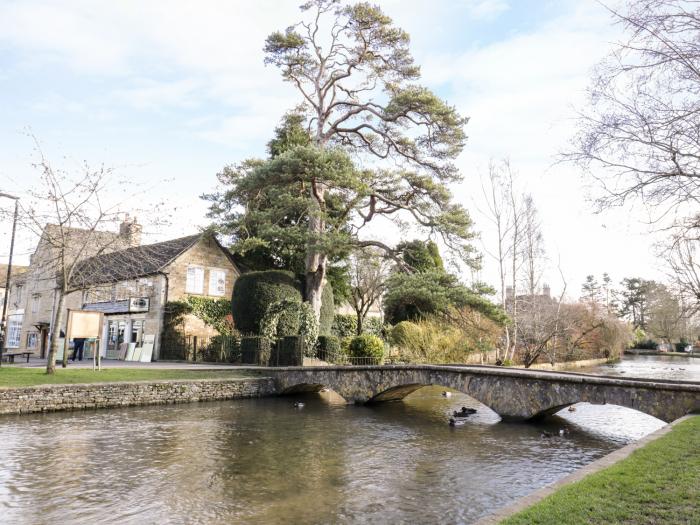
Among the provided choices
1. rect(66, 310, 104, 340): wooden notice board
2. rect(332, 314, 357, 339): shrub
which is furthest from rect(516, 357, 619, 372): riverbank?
rect(66, 310, 104, 340): wooden notice board

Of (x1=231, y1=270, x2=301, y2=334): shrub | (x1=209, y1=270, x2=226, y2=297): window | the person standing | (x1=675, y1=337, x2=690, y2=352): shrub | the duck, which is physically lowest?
the duck

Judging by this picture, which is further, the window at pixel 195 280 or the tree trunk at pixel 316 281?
the window at pixel 195 280

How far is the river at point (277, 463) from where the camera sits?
291 inches

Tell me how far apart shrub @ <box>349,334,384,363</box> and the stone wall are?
430 cm

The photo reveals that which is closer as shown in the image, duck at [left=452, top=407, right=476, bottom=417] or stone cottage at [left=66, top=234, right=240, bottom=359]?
duck at [left=452, top=407, right=476, bottom=417]

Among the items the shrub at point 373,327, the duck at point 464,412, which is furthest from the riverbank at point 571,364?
the duck at point 464,412

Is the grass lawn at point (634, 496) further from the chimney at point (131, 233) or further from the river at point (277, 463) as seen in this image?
the chimney at point (131, 233)

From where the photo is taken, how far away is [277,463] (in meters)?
10.1

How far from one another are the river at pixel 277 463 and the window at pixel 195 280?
14.2 m

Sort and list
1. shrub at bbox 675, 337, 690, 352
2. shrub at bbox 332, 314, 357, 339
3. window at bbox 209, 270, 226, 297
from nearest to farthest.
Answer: window at bbox 209, 270, 226, 297
shrub at bbox 332, 314, 357, 339
shrub at bbox 675, 337, 690, 352

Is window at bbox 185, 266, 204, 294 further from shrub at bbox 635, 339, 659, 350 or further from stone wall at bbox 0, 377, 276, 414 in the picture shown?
shrub at bbox 635, 339, 659, 350

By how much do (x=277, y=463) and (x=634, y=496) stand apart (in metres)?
6.64

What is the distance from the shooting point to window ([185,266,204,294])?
2997cm

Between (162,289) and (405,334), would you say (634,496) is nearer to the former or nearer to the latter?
(405,334)
